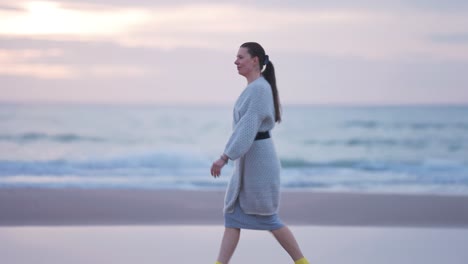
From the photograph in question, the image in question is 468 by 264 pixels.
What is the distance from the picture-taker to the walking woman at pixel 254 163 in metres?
4.46

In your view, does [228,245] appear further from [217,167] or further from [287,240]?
[217,167]

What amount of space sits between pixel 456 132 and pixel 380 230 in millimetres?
23050

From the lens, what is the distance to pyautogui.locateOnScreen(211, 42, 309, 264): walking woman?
14.6 ft

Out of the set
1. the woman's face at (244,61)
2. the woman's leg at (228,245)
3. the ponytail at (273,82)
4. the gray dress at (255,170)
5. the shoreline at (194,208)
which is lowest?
the shoreline at (194,208)

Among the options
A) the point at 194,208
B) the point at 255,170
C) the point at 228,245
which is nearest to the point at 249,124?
the point at 255,170

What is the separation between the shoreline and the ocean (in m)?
2.61

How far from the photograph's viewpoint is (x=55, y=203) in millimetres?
8195

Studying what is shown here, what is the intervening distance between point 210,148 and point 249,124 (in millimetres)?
20690

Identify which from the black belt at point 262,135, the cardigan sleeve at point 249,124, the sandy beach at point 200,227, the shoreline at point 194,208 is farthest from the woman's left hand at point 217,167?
the shoreline at point 194,208

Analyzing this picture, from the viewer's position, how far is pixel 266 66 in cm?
465

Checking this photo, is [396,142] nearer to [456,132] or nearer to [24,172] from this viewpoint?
[456,132]

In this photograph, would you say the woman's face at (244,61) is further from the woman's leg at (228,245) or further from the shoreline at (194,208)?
the shoreline at (194,208)

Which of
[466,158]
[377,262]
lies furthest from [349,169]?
[377,262]

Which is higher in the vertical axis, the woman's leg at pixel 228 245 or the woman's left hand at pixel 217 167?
the woman's left hand at pixel 217 167
